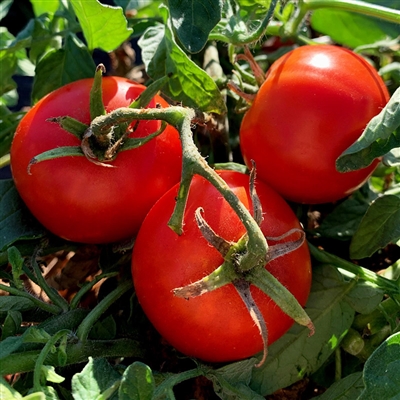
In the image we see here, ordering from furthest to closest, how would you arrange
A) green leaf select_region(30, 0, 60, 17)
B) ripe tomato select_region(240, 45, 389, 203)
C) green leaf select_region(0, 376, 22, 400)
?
1. green leaf select_region(30, 0, 60, 17)
2. ripe tomato select_region(240, 45, 389, 203)
3. green leaf select_region(0, 376, 22, 400)

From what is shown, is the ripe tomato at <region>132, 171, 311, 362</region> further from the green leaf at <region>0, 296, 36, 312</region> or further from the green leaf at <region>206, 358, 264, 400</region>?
the green leaf at <region>0, 296, 36, 312</region>

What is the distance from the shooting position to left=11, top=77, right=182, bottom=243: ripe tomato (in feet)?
2.74

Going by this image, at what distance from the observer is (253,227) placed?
645 mm

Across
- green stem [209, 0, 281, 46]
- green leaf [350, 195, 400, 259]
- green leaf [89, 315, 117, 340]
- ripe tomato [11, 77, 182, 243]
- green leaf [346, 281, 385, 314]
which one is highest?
green stem [209, 0, 281, 46]

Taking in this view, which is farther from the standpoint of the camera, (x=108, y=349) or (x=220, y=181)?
(x=108, y=349)

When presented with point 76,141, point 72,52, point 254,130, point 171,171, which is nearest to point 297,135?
point 254,130

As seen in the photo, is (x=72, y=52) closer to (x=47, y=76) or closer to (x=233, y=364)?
(x=47, y=76)

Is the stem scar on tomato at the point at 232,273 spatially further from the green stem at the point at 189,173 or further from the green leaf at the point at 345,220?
the green leaf at the point at 345,220

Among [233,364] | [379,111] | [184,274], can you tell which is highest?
[379,111]

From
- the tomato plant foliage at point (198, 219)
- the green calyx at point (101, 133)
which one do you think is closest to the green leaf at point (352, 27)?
the tomato plant foliage at point (198, 219)

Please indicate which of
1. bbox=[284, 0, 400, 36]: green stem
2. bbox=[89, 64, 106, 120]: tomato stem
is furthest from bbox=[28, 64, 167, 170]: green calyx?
bbox=[284, 0, 400, 36]: green stem

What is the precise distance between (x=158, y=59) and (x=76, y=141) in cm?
23

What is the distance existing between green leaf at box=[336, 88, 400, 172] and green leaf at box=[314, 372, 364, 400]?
30 centimetres

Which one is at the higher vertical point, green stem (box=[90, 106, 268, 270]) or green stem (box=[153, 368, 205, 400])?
green stem (box=[90, 106, 268, 270])
